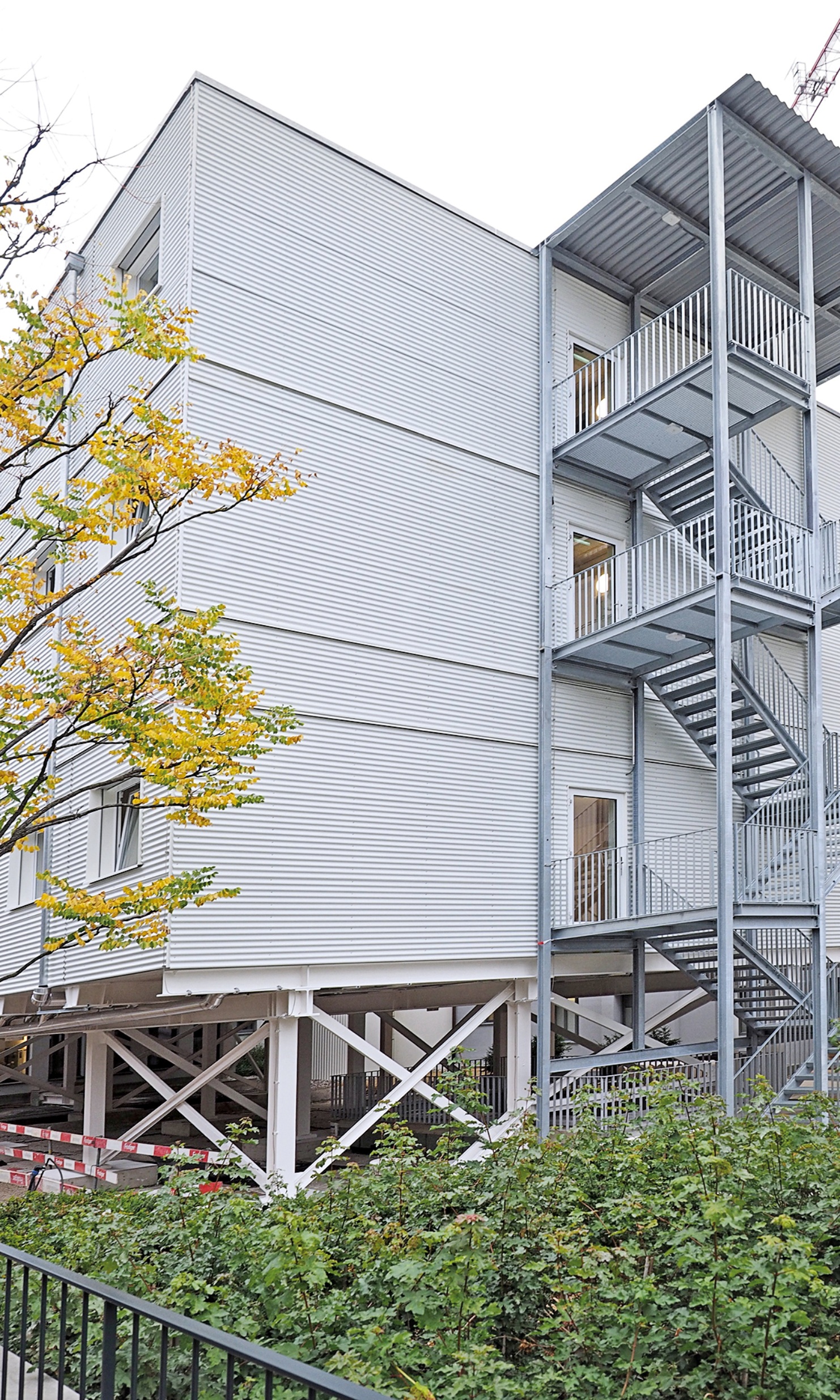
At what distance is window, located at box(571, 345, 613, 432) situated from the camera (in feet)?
60.7

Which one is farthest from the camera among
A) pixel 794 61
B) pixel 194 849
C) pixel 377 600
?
pixel 794 61

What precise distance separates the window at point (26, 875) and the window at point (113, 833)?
2086mm

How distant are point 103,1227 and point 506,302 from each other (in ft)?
48.7

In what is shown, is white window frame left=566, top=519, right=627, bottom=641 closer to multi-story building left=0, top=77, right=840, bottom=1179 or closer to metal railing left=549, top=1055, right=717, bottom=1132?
multi-story building left=0, top=77, right=840, bottom=1179

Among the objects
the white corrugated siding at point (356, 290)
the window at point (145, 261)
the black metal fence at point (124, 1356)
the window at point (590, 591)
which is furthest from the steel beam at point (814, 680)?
the black metal fence at point (124, 1356)

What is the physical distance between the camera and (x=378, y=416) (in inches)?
622

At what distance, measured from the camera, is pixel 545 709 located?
1702cm

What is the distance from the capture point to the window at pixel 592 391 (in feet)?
60.7

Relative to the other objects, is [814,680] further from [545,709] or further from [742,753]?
[545,709]

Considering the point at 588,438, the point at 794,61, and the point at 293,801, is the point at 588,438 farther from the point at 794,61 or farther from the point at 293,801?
the point at 794,61

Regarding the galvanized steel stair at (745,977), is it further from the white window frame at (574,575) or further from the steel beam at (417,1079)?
the white window frame at (574,575)

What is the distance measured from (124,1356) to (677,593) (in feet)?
48.6

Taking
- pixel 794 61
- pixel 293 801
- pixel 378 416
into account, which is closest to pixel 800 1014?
pixel 293 801

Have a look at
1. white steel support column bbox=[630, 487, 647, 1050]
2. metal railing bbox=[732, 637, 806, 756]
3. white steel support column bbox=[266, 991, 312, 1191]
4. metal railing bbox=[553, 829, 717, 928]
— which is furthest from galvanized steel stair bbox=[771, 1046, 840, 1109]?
white steel support column bbox=[266, 991, 312, 1191]
